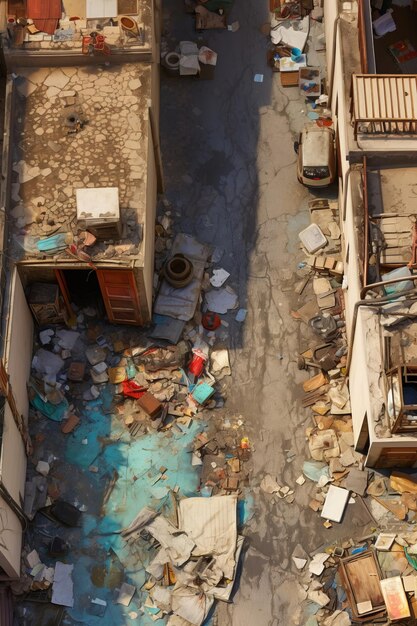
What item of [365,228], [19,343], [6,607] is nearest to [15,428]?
[19,343]

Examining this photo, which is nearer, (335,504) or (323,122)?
(335,504)

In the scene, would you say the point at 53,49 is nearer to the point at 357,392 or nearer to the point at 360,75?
the point at 360,75

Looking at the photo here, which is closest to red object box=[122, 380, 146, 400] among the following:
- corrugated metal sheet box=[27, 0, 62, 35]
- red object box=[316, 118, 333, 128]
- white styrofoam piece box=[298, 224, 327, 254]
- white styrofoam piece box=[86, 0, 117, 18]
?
white styrofoam piece box=[298, 224, 327, 254]

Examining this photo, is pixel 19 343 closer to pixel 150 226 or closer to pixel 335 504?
pixel 150 226

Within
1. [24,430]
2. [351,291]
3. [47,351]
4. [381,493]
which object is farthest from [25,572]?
[351,291]

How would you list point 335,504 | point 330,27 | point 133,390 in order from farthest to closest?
point 330,27 < point 133,390 < point 335,504

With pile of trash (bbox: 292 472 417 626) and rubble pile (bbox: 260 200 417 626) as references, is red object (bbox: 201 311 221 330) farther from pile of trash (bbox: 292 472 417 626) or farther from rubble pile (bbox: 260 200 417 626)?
pile of trash (bbox: 292 472 417 626)
